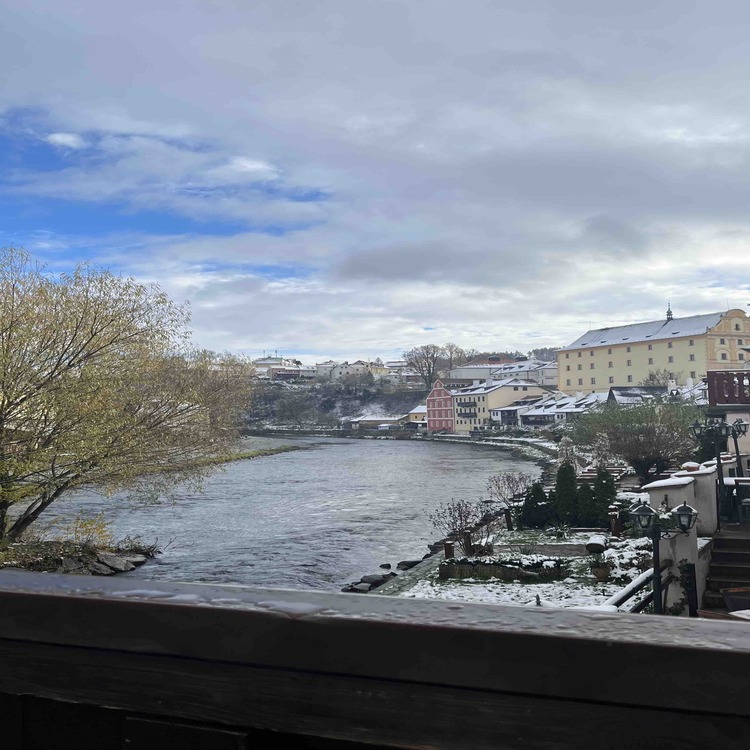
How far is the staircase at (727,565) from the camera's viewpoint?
11.0 metres

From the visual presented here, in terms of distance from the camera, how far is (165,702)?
1238 millimetres

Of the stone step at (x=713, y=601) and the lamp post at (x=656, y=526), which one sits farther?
the stone step at (x=713, y=601)

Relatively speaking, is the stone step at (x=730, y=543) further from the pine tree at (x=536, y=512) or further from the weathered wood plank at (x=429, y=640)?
the weathered wood plank at (x=429, y=640)

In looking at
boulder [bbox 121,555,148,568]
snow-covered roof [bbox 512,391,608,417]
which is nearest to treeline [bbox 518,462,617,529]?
boulder [bbox 121,555,148,568]

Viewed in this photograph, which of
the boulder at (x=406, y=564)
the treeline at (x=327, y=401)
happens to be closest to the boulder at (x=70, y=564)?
the boulder at (x=406, y=564)

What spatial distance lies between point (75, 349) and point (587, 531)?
1426 centimetres

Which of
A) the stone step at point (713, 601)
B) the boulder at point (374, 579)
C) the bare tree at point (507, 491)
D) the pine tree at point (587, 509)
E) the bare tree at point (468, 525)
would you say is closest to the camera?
the stone step at point (713, 601)

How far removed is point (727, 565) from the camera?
37.8ft

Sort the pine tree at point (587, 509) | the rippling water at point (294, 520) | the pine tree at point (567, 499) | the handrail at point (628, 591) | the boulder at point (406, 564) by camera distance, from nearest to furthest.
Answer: the handrail at point (628, 591) < the boulder at point (406, 564) < the rippling water at point (294, 520) < the pine tree at point (587, 509) < the pine tree at point (567, 499)

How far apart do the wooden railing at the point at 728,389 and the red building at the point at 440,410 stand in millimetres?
75053

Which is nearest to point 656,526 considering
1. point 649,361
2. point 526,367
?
point 649,361

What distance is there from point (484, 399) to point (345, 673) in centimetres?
9330

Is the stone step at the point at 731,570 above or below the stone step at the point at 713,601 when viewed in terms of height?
above

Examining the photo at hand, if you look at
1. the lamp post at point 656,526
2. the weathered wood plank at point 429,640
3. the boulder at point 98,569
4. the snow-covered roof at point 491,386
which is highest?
the snow-covered roof at point 491,386
